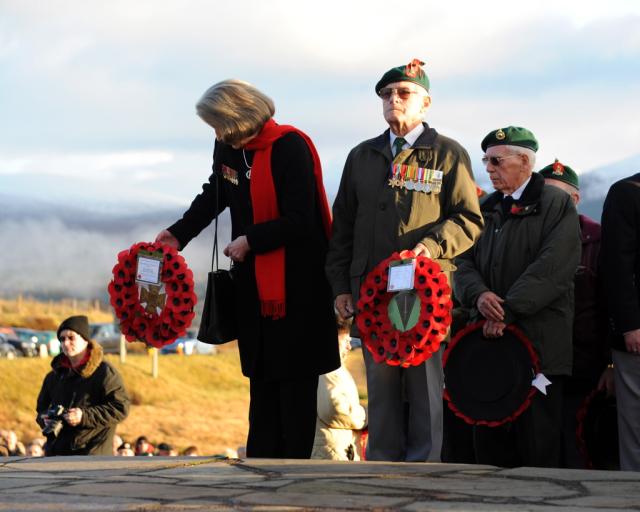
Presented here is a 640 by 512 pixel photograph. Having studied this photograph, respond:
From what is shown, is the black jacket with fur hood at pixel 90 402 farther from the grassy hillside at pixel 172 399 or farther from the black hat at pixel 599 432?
the grassy hillside at pixel 172 399

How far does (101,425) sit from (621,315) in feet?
13.3

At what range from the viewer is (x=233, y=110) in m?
5.23

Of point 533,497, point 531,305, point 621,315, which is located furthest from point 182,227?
point 533,497

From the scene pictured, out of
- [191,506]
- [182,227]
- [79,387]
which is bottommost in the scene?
[191,506]

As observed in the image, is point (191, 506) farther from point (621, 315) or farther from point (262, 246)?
point (621, 315)

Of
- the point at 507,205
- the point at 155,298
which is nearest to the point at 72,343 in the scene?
the point at 155,298

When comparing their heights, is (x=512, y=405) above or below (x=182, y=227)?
below

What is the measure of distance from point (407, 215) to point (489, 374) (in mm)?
904

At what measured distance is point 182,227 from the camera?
18.8 feet

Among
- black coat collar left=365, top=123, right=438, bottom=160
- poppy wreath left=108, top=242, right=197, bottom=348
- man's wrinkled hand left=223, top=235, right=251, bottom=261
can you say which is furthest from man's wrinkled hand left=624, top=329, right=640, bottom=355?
poppy wreath left=108, top=242, right=197, bottom=348

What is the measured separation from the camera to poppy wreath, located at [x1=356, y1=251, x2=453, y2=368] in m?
4.99

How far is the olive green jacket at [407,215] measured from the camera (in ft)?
17.3

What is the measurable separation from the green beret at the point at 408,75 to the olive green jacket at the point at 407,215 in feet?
0.78

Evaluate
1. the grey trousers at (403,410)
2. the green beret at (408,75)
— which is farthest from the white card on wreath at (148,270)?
the green beret at (408,75)
